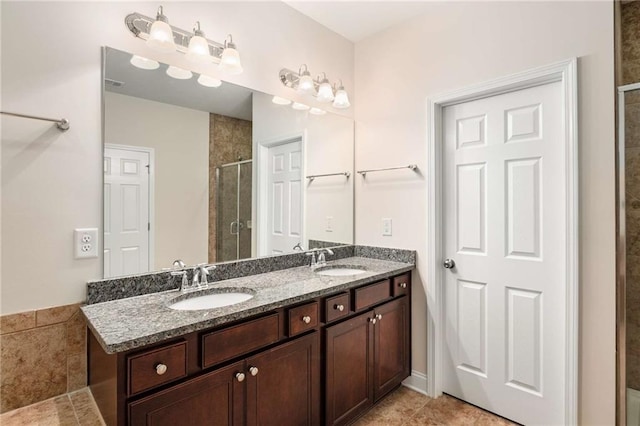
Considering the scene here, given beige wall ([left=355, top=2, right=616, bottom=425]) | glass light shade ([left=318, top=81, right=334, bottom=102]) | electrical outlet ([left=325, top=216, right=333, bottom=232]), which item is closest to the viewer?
beige wall ([left=355, top=2, right=616, bottom=425])

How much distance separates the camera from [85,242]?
4.63 feet

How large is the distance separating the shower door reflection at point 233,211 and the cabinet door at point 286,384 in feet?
2.16

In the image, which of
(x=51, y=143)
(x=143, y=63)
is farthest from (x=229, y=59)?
(x=51, y=143)

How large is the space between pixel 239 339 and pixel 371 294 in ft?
2.98

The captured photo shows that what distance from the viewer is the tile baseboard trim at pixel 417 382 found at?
230cm

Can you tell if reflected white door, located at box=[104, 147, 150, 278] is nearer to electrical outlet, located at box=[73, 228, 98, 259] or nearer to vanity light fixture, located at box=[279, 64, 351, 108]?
electrical outlet, located at box=[73, 228, 98, 259]

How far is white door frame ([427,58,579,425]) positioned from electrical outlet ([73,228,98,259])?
6.20 ft

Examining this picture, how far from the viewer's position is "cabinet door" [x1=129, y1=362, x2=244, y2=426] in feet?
3.53

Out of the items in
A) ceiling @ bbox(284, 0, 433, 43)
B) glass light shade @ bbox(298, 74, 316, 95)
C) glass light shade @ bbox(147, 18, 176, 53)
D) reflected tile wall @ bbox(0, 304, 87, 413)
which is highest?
ceiling @ bbox(284, 0, 433, 43)

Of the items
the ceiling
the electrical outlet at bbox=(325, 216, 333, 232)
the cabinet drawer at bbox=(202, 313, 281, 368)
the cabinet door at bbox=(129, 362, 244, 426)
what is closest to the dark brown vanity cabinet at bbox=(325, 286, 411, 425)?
the cabinet drawer at bbox=(202, 313, 281, 368)

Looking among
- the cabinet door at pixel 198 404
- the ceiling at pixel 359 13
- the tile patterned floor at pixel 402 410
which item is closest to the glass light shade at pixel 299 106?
the ceiling at pixel 359 13

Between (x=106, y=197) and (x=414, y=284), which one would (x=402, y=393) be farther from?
(x=106, y=197)

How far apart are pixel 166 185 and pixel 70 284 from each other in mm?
593

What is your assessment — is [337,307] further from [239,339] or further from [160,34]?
[160,34]
